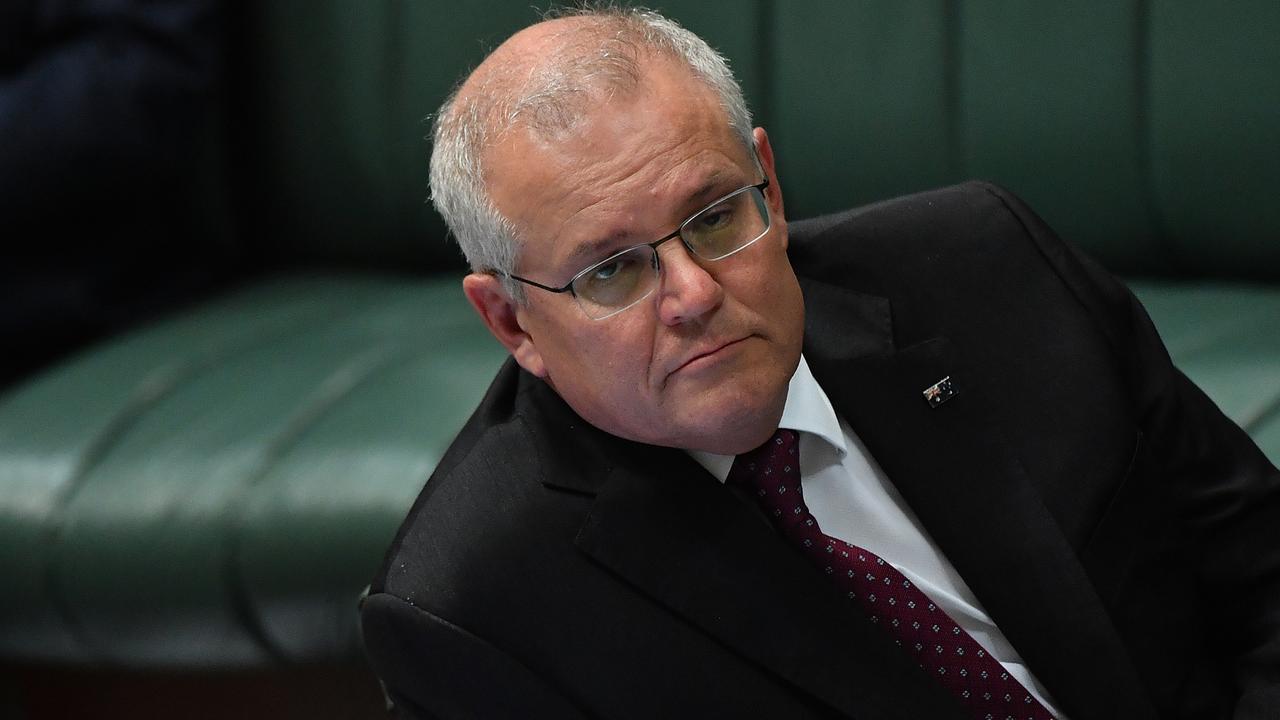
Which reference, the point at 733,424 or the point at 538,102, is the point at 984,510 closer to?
Answer: the point at 733,424

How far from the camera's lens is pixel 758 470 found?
1294 mm

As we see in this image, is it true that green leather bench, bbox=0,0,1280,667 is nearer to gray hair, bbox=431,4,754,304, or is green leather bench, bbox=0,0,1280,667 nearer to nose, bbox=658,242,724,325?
gray hair, bbox=431,4,754,304

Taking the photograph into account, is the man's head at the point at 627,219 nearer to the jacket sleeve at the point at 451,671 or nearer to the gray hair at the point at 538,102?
the gray hair at the point at 538,102

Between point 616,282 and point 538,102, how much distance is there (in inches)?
6.2

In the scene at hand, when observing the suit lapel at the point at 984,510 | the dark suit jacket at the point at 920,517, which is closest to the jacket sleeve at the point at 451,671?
the dark suit jacket at the point at 920,517

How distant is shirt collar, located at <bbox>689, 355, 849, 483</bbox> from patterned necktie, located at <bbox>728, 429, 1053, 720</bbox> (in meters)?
0.07

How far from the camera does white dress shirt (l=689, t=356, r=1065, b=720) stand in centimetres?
133

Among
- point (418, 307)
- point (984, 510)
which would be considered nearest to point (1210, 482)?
point (984, 510)

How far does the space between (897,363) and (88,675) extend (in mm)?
1451

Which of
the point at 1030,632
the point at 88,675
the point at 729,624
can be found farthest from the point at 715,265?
the point at 88,675

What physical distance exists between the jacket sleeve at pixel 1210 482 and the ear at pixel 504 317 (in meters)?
0.52

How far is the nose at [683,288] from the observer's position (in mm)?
1183

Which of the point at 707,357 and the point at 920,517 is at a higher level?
the point at 707,357

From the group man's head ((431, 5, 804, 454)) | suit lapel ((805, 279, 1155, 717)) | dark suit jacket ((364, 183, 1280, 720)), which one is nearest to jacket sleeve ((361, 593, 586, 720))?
dark suit jacket ((364, 183, 1280, 720))
